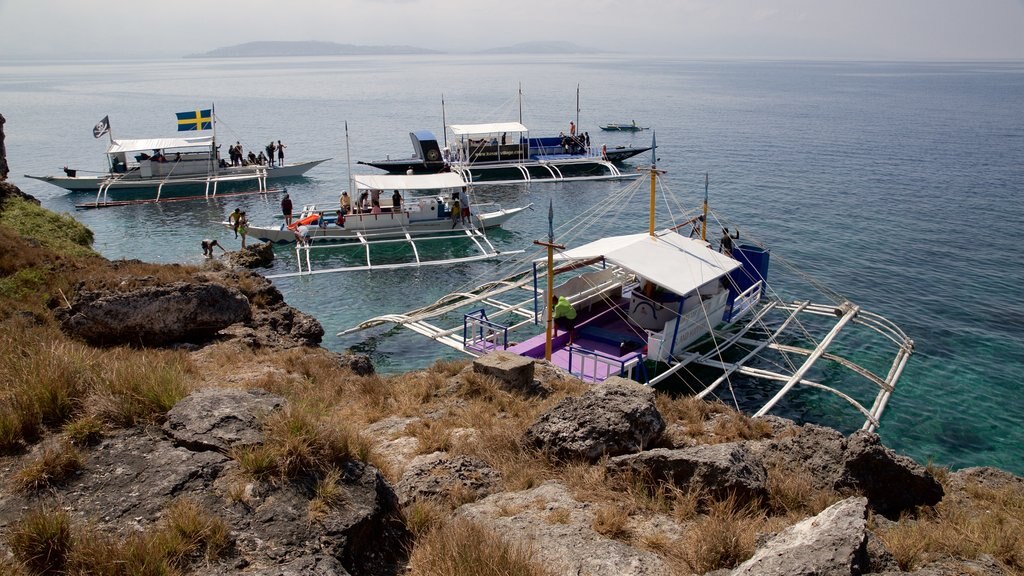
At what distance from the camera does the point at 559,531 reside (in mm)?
7098

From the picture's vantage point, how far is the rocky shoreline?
5.54 meters

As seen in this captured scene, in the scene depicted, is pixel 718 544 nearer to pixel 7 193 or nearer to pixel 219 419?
pixel 219 419

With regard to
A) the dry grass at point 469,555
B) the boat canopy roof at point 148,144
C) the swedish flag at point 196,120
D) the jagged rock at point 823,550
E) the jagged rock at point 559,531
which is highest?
the swedish flag at point 196,120

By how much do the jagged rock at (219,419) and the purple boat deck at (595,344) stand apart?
11592 millimetres

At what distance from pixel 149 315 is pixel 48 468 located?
8.11 metres

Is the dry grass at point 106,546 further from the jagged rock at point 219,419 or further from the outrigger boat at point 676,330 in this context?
the outrigger boat at point 676,330

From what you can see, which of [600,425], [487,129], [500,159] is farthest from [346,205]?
[600,425]

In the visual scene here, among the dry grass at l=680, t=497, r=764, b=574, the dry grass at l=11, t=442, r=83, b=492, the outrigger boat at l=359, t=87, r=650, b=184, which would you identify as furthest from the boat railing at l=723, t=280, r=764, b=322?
the outrigger boat at l=359, t=87, r=650, b=184

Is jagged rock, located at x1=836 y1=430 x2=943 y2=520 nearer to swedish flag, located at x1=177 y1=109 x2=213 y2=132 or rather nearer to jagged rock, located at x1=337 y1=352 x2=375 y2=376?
jagged rock, located at x1=337 y1=352 x2=375 y2=376

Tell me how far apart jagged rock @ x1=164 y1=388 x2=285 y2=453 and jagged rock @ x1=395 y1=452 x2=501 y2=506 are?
1906mm

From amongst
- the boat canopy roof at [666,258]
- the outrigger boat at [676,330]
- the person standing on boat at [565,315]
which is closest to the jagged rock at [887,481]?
the outrigger boat at [676,330]

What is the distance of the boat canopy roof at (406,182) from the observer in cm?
3384

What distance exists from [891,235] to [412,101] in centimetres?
11179

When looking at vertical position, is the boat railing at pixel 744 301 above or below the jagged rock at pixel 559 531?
below
